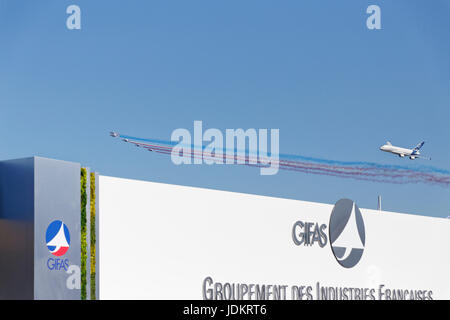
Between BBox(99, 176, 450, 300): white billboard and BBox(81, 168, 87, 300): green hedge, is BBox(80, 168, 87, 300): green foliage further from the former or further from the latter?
BBox(99, 176, 450, 300): white billboard

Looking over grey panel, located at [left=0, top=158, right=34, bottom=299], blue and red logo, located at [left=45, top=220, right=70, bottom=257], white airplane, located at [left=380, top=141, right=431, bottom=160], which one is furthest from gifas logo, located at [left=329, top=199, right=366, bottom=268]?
white airplane, located at [left=380, top=141, right=431, bottom=160]

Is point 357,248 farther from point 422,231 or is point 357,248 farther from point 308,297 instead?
point 422,231

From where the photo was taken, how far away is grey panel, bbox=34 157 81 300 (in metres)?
12.9

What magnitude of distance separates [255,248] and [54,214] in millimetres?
6233

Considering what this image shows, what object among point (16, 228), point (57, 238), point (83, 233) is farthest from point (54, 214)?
point (83, 233)

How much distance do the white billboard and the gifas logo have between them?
0.09ft

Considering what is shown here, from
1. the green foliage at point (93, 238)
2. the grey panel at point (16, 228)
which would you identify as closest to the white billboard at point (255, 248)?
the green foliage at point (93, 238)

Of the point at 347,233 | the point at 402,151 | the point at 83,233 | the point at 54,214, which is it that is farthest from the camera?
the point at 402,151

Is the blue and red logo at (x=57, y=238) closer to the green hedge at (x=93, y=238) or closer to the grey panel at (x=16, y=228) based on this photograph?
the grey panel at (x=16, y=228)

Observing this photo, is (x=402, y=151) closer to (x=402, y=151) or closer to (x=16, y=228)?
(x=402, y=151)

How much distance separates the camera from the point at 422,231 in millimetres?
23844

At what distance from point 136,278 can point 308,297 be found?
20.1 feet

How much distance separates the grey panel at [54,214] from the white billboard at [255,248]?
736 mm

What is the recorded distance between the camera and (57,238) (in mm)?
13375
